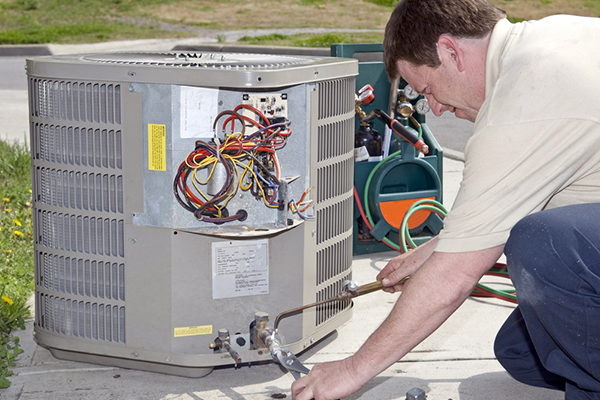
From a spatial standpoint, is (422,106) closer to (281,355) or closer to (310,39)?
(281,355)

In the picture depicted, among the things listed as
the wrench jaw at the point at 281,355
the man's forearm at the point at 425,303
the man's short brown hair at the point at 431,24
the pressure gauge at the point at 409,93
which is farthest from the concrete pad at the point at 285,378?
the pressure gauge at the point at 409,93

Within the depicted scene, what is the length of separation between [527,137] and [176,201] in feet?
3.73

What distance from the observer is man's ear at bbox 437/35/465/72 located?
175 centimetres

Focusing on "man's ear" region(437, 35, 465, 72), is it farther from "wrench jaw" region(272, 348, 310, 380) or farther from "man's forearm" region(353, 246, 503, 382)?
"wrench jaw" region(272, 348, 310, 380)

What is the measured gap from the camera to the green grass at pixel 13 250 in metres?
2.57

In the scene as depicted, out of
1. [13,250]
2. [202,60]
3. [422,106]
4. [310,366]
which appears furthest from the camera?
[422,106]

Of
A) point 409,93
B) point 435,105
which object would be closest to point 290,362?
point 435,105

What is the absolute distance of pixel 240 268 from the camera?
Result: 224cm

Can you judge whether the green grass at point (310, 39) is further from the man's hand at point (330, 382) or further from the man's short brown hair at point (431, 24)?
the man's hand at point (330, 382)

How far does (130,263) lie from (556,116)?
1414 mm

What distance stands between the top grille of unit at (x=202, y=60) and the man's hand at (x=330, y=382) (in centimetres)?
100

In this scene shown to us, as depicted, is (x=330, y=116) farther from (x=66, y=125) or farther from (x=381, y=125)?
(x=381, y=125)

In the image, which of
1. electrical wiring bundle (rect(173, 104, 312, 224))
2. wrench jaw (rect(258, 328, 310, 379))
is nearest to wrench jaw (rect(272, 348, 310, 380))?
wrench jaw (rect(258, 328, 310, 379))

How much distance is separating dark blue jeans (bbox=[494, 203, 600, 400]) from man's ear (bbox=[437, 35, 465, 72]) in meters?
0.46
